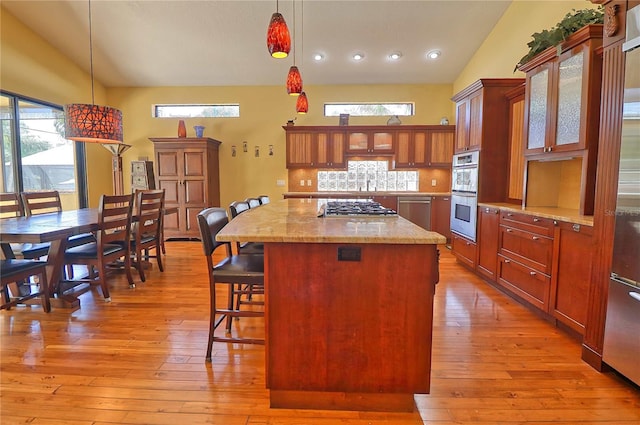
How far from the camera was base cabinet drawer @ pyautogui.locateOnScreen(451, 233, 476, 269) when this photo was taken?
12.5 ft

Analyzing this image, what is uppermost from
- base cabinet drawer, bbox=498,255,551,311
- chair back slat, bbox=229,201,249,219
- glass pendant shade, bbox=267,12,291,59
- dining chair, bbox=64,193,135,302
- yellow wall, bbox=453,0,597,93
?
yellow wall, bbox=453,0,597,93

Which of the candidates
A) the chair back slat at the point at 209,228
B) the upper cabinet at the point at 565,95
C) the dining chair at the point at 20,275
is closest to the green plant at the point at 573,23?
the upper cabinet at the point at 565,95

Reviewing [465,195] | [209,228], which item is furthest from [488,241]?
[209,228]

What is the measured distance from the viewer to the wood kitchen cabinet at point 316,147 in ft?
19.4

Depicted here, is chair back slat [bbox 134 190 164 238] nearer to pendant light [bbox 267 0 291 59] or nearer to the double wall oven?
pendant light [bbox 267 0 291 59]

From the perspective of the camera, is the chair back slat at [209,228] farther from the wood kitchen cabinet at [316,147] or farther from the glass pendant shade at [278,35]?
the wood kitchen cabinet at [316,147]

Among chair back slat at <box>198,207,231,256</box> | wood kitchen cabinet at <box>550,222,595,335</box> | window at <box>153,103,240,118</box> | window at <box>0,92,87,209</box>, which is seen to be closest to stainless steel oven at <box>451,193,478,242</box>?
wood kitchen cabinet at <box>550,222,595,335</box>

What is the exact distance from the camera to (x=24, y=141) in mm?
4750

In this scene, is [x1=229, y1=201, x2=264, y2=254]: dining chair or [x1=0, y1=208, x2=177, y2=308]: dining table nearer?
[x1=0, y1=208, x2=177, y2=308]: dining table

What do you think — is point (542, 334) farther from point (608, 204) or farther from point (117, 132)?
point (117, 132)

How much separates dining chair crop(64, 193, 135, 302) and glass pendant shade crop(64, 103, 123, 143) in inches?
24.4

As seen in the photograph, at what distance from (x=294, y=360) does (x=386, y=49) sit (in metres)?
5.05

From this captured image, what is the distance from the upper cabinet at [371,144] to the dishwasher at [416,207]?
64 centimetres

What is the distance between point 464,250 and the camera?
4082 mm
